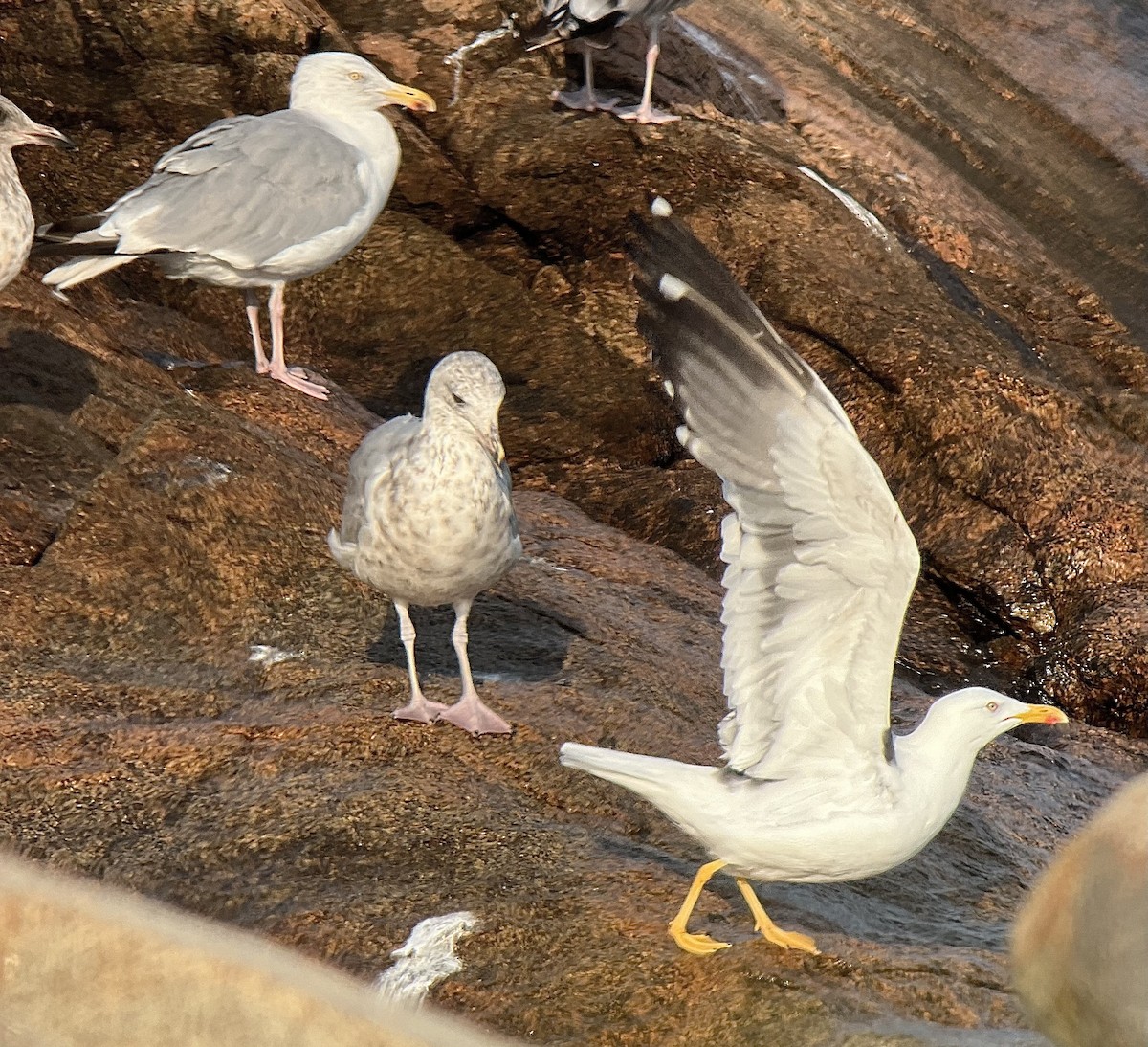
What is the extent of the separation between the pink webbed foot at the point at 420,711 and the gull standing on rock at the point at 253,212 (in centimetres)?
316

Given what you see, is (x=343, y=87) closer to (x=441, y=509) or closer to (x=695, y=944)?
(x=441, y=509)

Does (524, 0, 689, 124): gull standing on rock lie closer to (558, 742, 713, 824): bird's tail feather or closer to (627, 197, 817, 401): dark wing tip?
(627, 197, 817, 401): dark wing tip

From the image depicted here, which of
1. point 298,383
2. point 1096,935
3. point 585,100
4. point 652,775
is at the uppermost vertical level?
point 1096,935

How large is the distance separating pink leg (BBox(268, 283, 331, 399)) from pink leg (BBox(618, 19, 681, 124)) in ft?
10.6

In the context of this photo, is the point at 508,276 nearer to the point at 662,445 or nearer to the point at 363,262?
the point at 363,262

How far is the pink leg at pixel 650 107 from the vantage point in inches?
438

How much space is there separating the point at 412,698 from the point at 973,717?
2279mm

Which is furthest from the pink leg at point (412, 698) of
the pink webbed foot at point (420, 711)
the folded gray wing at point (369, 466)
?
the folded gray wing at point (369, 466)

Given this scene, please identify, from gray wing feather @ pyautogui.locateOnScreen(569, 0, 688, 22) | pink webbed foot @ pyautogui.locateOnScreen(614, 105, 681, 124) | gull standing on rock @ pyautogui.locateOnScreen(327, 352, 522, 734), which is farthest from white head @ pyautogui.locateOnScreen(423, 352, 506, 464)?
gray wing feather @ pyautogui.locateOnScreen(569, 0, 688, 22)

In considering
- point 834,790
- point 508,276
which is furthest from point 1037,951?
point 508,276

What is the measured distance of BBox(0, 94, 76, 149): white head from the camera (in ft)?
26.3

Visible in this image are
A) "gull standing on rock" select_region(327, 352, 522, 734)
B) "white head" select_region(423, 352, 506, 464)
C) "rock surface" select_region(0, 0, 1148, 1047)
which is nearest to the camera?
"rock surface" select_region(0, 0, 1148, 1047)

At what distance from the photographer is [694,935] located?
4.75 m

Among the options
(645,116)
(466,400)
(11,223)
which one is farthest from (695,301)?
(645,116)
